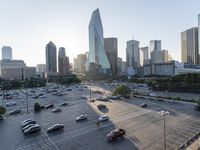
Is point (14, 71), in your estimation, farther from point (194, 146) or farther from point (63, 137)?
point (194, 146)

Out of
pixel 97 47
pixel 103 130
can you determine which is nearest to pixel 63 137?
pixel 103 130

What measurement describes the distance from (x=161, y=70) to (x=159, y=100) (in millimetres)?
107208

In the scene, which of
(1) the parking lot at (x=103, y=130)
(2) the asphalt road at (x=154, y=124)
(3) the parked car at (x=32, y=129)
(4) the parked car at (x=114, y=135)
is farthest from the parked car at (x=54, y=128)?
(2) the asphalt road at (x=154, y=124)

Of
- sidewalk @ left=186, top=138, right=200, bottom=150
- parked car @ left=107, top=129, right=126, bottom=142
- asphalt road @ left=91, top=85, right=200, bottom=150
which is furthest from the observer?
parked car @ left=107, top=129, right=126, bottom=142

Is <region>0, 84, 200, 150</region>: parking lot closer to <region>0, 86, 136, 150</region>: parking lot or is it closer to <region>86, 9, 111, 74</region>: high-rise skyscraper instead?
<region>0, 86, 136, 150</region>: parking lot

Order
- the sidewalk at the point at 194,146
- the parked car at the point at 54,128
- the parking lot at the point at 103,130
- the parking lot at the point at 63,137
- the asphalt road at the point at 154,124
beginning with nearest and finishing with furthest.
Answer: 1. the sidewalk at the point at 194,146
2. the parking lot at the point at 63,137
3. the parking lot at the point at 103,130
4. the asphalt road at the point at 154,124
5. the parked car at the point at 54,128

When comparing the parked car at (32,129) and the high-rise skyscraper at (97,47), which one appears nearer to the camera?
the parked car at (32,129)

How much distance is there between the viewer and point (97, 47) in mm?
160125

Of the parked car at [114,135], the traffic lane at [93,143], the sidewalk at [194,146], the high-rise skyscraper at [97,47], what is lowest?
the traffic lane at [93,143]

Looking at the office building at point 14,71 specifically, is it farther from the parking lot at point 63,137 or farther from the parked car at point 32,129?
the parked car at point 32,129

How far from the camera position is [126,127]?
28328mm

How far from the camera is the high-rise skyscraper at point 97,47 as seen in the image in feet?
510

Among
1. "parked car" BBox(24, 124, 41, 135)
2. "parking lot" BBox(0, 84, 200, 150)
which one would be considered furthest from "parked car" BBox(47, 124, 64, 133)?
"parked car" BBox(24, 124, 41, 135)

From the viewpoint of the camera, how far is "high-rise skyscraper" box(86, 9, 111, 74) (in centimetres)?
15550
